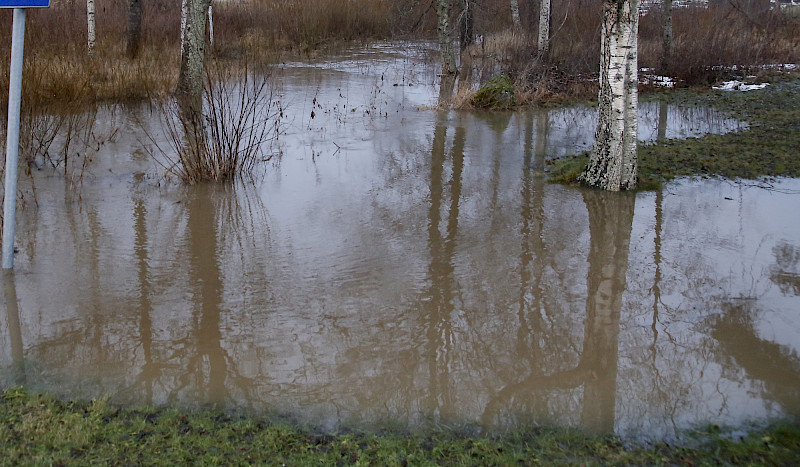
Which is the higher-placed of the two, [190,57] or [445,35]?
[445,35]

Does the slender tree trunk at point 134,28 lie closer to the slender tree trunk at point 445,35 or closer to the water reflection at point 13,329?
the slender tree trunk at point 445,35

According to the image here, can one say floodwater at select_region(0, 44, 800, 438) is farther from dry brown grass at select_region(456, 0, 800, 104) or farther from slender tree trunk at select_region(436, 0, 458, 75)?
slender tree trunk at select_region(436, 0, 458, 75)

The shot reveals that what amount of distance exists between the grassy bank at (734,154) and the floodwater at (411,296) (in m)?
0.49

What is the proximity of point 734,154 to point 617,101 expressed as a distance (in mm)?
3211

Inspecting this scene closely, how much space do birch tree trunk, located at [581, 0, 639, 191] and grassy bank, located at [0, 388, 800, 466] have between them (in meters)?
4.94

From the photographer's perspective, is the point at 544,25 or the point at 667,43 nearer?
the point at 544,25

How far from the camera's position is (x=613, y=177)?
8688 millimetres

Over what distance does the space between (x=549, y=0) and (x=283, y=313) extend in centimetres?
1465

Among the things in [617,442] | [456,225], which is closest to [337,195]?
[456,225]

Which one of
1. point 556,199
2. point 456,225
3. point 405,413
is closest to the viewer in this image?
point 405,413

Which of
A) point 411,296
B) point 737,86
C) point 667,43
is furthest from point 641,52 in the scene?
point 411,296

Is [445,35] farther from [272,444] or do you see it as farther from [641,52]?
[272,444]

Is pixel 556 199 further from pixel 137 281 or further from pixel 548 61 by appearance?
pixel 548 61

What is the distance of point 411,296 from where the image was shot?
5.83 m
